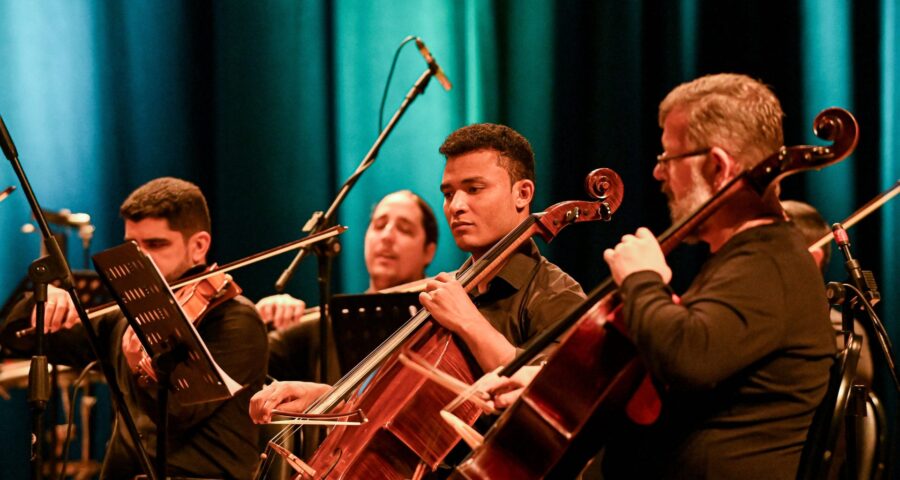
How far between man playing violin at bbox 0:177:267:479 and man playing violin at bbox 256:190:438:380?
846 mm

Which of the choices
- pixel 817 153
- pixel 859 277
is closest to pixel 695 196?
pixel 817 153

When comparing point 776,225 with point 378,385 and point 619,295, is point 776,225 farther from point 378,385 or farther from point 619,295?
point 378,385

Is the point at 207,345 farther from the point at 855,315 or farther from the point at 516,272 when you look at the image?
the point at 855,315

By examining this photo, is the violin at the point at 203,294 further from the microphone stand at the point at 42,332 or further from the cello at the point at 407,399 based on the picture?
the cello at the point at 407,399

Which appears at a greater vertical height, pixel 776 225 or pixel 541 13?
pixel 541 13

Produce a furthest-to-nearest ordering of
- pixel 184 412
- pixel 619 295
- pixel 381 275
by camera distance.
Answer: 1. pixel 381 275
2. pixel 184 412
3. pixel 619 295

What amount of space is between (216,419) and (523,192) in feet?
3.93

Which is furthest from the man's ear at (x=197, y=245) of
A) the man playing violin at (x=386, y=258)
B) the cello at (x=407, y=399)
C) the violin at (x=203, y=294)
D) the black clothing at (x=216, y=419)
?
the cello at (x=407, y=399)

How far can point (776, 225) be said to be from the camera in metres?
1.71

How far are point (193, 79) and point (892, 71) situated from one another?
9.85 feet

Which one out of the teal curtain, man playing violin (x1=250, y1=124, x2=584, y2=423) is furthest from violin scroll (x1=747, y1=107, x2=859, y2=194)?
the teal curtain

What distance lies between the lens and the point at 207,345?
2.96 meters

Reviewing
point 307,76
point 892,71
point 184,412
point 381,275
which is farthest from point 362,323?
point 892,71

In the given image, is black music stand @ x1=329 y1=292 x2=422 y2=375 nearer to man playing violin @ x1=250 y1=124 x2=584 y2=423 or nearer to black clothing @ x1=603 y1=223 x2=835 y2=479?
man playing violin @ x1=250 y1=124 x2=584 y2=423
